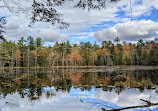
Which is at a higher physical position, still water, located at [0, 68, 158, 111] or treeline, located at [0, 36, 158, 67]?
treeline, located at [0, 36, 158, 67]

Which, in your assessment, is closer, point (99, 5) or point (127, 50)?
point (99, 5)

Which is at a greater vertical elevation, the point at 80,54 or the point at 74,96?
the point at 80,54

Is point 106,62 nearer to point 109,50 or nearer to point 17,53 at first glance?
point 109,50

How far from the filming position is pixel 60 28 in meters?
4.06

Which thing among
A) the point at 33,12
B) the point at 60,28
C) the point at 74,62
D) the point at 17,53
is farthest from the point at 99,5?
the point at 74,62

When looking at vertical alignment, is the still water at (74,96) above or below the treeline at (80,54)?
below

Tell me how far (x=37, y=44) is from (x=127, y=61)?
4464 centimetres

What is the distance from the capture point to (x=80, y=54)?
80.2m

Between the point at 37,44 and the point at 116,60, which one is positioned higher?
the point at 37,44

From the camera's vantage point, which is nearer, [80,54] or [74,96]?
[74,96]

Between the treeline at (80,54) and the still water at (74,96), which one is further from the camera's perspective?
the treeline at (80,54)

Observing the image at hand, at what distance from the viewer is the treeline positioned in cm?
6019

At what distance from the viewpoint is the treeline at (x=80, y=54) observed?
60188mm

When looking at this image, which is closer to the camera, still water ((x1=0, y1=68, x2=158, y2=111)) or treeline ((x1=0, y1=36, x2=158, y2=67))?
still water ((x1=0, y1=68, x2=158, y2=111))
